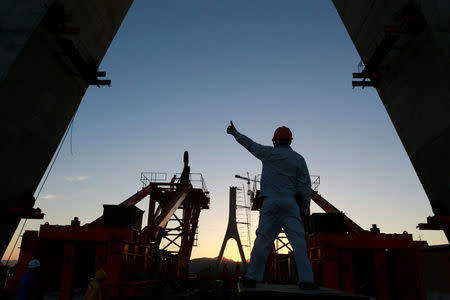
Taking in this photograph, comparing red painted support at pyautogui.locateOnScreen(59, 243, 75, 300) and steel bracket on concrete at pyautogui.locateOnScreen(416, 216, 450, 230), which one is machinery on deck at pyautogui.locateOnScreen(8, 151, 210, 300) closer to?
red painted support at pyautogui.locateOnScreen(59, 243, 75, 300)

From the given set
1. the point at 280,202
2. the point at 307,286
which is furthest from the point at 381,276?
the point at 280,202

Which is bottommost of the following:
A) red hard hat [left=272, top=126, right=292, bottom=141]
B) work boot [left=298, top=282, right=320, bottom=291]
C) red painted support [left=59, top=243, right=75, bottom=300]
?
red painted support [left=59, top=243, right=75, bottom=300]

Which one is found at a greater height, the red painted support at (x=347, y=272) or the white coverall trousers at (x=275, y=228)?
the white coverall trousers at (x=275, y=228)

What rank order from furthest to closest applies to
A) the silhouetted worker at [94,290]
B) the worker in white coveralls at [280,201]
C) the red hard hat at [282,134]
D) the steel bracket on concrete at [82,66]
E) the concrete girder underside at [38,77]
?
the steel bracket on concrete at [82,66] < the concrete girder underside at [38,77] < the silhouetted worker at [94,290] < the red hard hat at [282,134] < the worker in white coveralls at [280,201]

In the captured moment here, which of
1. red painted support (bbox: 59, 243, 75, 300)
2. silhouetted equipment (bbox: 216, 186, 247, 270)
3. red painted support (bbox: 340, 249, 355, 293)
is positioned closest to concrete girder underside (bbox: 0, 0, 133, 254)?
red painted support (bbox: 59, 243, 75, 300)

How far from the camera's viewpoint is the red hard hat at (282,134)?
13.9 feet

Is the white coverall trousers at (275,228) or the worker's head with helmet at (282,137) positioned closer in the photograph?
the white coverall trousers at (275,228)

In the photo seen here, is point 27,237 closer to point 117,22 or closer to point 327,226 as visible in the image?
point 117,22

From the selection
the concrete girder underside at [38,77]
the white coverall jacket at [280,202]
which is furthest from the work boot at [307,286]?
the concrete girder underside at [38,77]

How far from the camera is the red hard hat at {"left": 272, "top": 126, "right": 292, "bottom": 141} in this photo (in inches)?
167

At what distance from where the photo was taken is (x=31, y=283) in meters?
5.34

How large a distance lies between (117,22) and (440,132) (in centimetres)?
983

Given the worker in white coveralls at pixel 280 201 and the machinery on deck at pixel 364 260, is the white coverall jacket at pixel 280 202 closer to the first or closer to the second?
the worker in white coveralls at pixel 280 201

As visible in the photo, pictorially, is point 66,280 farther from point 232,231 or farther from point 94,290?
point 232,231
